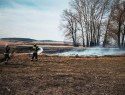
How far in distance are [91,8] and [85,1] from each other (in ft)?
6.51

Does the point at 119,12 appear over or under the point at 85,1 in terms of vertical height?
under

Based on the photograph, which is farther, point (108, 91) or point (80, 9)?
point (80, 9)

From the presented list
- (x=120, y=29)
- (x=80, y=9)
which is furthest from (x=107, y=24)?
(x=80, y=9)

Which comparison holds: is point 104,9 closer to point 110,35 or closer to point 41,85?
point 110,35

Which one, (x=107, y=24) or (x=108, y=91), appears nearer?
(x=108, y=91)

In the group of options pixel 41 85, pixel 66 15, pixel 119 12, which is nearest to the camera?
pixel 41 85

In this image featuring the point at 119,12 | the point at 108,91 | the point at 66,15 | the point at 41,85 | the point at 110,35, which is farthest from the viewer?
the point at 66,15

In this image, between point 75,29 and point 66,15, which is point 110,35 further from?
point 66,15

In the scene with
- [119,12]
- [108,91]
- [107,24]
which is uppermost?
[119,12]

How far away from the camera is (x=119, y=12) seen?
2414 centimetres

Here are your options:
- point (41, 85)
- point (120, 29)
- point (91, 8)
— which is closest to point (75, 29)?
point (91, 8)

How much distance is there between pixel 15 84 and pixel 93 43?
25.1m

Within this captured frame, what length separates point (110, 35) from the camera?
28.0 m

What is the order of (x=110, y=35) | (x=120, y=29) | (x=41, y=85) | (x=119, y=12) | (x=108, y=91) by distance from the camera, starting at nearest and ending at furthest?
(x=108, y=91), (x=41, y=85), (x=119, y=12), (x=120, y=29), (x=110, y=35)
